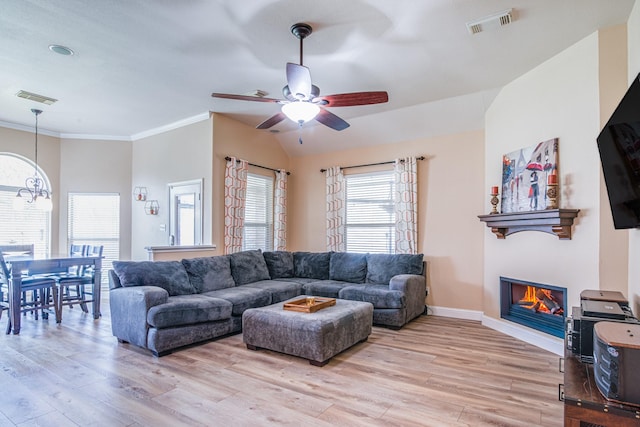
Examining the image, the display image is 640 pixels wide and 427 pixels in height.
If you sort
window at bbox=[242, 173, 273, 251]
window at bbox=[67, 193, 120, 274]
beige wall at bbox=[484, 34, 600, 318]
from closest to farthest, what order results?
beige wall at bbox=[484, 34, 600, 318], window at bbox=[242, 173, 273, 251], window at bbox=[67, 193, 120, 274]

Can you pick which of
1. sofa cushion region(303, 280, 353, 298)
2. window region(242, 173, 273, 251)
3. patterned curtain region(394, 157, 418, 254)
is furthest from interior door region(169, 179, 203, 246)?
patterned curtain region(394, 157, 418, 254)

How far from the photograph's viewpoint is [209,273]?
176 inches

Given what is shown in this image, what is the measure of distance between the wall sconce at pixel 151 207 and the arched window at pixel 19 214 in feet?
5.65

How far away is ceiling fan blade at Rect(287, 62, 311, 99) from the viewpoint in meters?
2.66

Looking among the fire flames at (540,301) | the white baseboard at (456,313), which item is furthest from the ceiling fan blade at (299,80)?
the white baseboard at (456,313)

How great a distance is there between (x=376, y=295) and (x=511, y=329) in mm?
1604

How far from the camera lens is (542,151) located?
12.2 feet

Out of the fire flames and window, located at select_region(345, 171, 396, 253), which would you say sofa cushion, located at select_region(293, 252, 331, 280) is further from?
the fire flames

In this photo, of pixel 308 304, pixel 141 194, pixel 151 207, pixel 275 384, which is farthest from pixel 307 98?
pixel 141 194

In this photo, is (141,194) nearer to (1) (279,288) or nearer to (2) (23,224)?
(2) (23,224)

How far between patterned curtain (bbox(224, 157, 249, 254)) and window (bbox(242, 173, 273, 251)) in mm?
317

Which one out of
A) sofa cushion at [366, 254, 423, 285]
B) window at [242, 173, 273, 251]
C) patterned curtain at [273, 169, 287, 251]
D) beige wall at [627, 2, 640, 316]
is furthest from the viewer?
patterned curtain at [273, 169, 287, 251]

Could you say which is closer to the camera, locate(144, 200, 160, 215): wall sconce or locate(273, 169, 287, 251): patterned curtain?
locate(144, 200, 160, 215): wall sconce

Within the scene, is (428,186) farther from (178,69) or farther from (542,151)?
(178,69)
